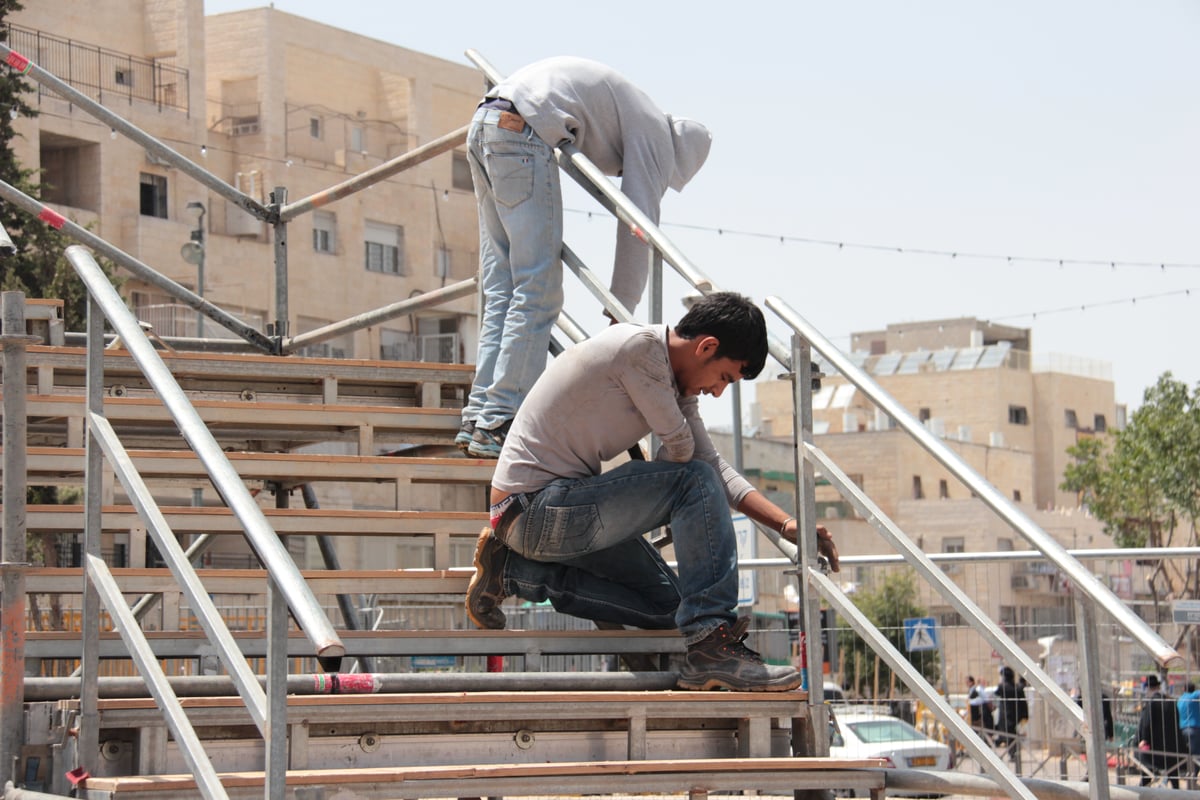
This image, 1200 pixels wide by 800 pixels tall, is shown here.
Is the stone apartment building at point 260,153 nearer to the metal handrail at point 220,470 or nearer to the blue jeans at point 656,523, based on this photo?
the blue jeans at point 656,523

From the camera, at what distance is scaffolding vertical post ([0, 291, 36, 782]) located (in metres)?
4.37

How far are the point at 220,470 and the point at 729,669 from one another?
6.27 feet

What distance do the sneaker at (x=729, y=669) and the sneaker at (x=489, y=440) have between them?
1497mm

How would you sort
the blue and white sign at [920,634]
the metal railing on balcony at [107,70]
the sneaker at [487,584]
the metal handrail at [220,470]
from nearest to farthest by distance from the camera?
1. the metal handrail at [220,470]
2. the sneaker at [487,584]
3. the blue and white sign at [920,634]
4. the metal railing on balcony at [107,70]

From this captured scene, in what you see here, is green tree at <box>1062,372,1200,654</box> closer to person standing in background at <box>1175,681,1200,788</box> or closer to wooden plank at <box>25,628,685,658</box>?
person standing in background at <box>1175,681,1200,788</box>

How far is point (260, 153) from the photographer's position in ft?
164

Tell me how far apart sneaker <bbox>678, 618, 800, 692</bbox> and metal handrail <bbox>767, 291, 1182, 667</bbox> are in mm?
782

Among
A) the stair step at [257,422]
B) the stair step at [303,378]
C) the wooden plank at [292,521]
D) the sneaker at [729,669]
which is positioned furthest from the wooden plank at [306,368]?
the sneaker at [729,669]

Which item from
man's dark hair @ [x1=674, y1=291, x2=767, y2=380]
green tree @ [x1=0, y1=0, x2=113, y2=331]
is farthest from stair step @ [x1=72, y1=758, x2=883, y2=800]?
green tree @ [x1=0, y1=0, x2=113, y2=331]

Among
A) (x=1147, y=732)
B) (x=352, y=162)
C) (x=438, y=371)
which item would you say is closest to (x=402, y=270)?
(x=352, y=162)

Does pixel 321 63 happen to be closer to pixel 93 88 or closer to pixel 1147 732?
pixel 93 88

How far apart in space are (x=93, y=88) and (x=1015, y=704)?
126 feet

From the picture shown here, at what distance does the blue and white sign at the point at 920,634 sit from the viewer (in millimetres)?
10883

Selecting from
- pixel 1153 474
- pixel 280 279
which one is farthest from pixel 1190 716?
pixel 1153 474
